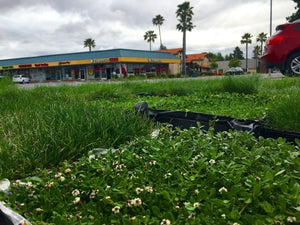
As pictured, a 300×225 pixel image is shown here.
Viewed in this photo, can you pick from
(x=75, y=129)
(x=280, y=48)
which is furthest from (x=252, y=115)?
(x=280, y=48)

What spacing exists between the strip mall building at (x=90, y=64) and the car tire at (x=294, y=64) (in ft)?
102

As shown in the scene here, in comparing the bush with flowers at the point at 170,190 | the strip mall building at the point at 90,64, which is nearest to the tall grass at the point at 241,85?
the bush with flowers at the point at 170,190

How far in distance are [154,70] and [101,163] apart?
159ft

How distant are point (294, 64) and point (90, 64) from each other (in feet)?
127

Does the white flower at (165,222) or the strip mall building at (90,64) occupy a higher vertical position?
the strip mall building at (90,64)

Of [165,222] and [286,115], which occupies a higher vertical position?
[286,115]

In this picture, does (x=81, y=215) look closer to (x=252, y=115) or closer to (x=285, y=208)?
(x=285, y=208)

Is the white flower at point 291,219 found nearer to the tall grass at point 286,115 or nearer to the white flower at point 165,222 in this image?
A: the white flower at point 165,222

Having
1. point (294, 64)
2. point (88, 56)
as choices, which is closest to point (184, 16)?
point (88, 56)

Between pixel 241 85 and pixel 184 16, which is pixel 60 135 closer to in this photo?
pixel 241 85

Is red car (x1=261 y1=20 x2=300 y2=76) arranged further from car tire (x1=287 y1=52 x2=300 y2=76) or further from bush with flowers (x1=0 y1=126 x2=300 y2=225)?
bush with flowers (x1=0 y1=126 x2=300 y2=225)

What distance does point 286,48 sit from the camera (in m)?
7.43

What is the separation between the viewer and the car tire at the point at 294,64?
293 inches

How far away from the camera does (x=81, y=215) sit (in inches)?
54.0
